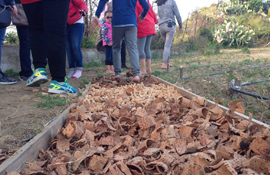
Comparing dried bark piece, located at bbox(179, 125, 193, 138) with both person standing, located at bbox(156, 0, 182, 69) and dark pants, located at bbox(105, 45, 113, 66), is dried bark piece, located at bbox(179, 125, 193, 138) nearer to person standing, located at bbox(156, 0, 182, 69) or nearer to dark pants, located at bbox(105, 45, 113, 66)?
dark pants, located at bbox(105, 45, 113, 66)

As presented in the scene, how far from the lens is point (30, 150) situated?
3.52ft

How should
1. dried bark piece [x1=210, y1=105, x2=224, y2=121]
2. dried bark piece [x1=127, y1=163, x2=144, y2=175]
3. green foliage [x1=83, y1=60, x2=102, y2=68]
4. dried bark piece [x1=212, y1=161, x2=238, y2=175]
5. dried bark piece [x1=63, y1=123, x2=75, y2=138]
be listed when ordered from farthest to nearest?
green foliage [x1=83, y1=60, x2=102, y2=68]
dried bark piece [x1=210, y1=105, x2=224, y2=121]
dried bark piece [x1=63, y1=123, x2=75, y2=138]
dried bark piece [x1=127, y1=163, x2=144, y2=175]
dried bark piece [x1=212, y1=161, x2=238, y2=175]

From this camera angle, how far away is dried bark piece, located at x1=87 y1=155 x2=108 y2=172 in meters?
1.00

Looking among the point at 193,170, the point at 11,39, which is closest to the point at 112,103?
the point at 193,170

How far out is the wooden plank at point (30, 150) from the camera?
3.06 ft

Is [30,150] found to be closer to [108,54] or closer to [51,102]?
[51,102]

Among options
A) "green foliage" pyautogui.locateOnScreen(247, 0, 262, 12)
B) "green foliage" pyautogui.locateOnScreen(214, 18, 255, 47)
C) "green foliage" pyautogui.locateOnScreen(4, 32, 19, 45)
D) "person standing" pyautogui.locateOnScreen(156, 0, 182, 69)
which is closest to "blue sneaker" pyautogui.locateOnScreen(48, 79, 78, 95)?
"person standing" pyautogui.locateOnScreen(156, 0, 182, 69)

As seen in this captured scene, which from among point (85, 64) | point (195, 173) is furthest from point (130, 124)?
point (85, 64)

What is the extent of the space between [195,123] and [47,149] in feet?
3.33

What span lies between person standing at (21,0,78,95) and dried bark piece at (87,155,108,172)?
153cm

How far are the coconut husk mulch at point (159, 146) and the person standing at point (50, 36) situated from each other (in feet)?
2.54

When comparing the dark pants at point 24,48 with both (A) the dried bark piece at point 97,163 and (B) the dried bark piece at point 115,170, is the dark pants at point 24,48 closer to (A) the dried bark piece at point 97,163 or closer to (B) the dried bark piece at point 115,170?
(A) the dried bark piece at point 97,163

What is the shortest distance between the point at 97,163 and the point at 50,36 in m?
1.67

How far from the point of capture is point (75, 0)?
11.1ft
